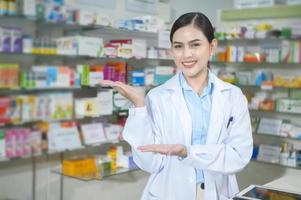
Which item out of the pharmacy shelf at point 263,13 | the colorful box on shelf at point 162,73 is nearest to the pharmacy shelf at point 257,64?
the pharmacy shelf at point 263,13

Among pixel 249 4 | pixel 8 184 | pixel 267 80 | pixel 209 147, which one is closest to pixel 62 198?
pixel 8 184

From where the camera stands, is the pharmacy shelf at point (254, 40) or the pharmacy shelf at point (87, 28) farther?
the pharmacy shelf at point (254, 40)

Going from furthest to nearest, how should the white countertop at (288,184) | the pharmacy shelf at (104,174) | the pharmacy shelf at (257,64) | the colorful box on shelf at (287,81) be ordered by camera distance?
the pharmacy shelf at (257,64) < the colorful box on shelf at (287,81) < the pharmacy shelf at (104,174) < the white countertop at (288,184)

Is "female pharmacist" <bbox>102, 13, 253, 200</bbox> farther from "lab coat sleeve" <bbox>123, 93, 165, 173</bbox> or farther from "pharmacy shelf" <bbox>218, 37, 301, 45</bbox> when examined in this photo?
"pharmacy shelf" <bbox>218, 37, 301, 45</bbox>

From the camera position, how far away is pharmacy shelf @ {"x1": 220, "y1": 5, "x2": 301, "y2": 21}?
142 inches

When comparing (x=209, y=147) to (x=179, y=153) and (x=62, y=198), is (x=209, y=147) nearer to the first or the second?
(x=179, y=153)

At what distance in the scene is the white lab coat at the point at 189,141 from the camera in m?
1.39

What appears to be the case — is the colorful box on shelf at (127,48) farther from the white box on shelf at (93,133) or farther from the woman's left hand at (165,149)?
the woman's left hand at (165,149)

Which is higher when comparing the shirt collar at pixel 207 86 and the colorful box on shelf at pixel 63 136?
the shirt collar at pixel 207 86

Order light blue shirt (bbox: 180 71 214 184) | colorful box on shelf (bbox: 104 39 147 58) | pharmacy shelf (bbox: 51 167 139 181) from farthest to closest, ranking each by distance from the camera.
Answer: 1. colorful box on shelf (bbox: 104 39 147 58)
2. pharmacy shelf (bbox: 51 167 139 181)
3. light blue shirt (bbox: 180 71 214 184)

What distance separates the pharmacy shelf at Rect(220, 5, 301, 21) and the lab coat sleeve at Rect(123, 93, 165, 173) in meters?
2.63

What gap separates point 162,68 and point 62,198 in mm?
1289

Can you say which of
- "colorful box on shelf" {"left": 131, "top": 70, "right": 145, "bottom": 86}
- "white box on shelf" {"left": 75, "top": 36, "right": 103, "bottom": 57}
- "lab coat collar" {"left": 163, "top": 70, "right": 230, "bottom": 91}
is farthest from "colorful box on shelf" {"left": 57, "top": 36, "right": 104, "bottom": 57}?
"lab coat collar" {"left": 163, "top": 70, "right": 230, "bottom": 91}

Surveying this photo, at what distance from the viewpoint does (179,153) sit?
4.17 feet
